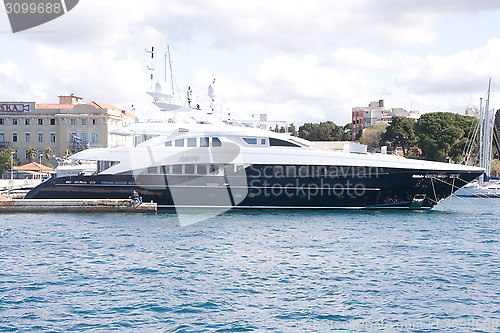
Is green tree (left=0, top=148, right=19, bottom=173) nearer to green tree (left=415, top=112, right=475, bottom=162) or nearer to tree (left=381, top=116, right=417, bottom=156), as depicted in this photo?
tree (left=381, top=116, right=417, bottom=156)

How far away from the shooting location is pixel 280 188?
30.7m

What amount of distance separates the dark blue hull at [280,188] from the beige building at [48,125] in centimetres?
4525

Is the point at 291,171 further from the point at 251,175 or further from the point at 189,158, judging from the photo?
the point at 189,158

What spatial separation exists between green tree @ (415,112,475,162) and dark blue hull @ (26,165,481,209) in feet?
108

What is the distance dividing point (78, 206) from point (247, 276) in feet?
51.3

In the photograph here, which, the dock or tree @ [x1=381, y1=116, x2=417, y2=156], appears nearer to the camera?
the dock

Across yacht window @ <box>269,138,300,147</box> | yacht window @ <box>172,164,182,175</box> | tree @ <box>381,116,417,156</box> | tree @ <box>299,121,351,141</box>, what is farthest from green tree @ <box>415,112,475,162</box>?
yacht window @ <box>172,164,182,175</box>

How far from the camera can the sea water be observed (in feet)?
42.1

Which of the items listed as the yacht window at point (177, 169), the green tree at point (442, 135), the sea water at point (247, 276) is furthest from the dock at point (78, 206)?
the green tree at point (442, 135)

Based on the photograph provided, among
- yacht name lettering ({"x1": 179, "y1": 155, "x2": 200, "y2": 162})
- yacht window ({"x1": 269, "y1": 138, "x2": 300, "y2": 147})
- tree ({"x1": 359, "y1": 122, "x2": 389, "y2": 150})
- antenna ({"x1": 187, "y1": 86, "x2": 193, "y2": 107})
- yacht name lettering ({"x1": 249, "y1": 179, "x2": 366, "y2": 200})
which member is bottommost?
yacht name lettering ({"x1": 249, "y1": 179, "x2": 366, "y2": 200})

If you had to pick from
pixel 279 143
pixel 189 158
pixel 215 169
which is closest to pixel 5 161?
pixel 189 158

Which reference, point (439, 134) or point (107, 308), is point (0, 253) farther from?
point (439, 134)

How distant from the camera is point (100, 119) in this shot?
75.4 m

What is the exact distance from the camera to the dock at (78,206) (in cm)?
2948
